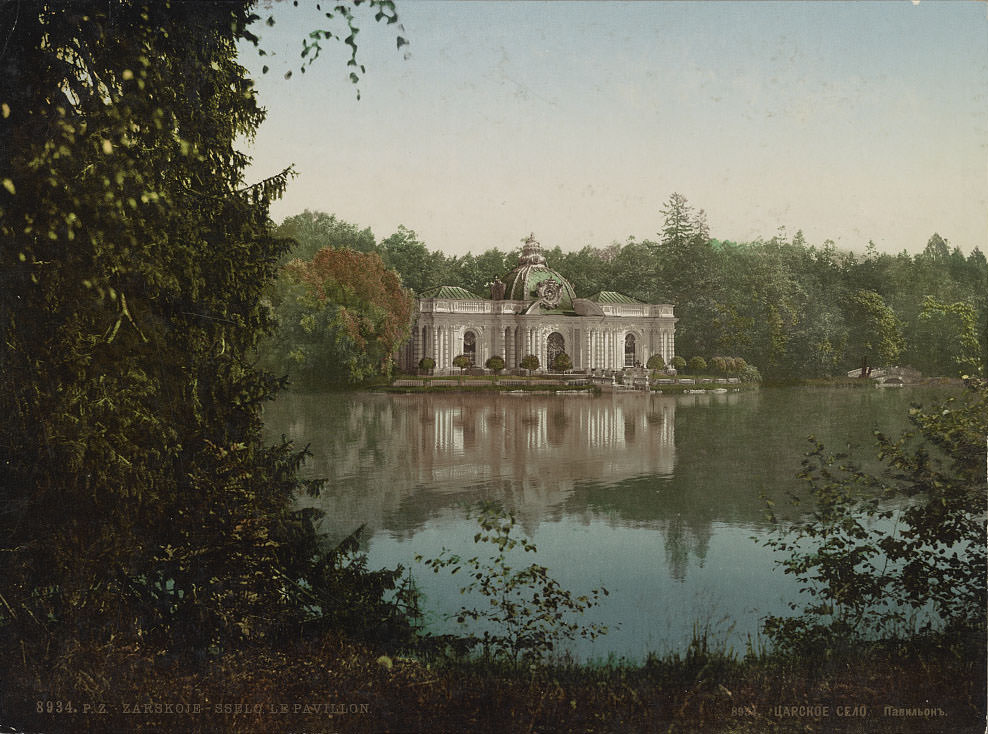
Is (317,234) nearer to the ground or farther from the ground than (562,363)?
farther from the ground

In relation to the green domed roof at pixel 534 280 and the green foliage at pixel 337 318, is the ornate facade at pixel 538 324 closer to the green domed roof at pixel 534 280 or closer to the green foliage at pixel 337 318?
the green domed roof at pixel 534 280

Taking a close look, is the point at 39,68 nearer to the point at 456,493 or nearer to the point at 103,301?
the point at 103,301

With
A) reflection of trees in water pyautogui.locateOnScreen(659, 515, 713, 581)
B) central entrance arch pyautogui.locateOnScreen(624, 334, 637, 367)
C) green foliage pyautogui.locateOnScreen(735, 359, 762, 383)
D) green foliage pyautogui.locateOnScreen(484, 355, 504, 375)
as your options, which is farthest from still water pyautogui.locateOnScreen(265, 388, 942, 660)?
green foliage pyautogui.locateOnScreen(484, 355, 504, 375)

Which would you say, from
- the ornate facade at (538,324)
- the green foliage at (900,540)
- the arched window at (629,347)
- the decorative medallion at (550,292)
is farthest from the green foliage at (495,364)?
the green foliage at (900,540)

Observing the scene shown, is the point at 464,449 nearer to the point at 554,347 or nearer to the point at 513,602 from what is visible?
the point at 513,602

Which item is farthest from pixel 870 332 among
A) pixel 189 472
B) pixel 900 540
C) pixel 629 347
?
pixel 189 472

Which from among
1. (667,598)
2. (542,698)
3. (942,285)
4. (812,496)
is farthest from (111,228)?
(942,285)

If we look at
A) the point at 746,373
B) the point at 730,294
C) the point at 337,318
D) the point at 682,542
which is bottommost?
the point at 682,542
